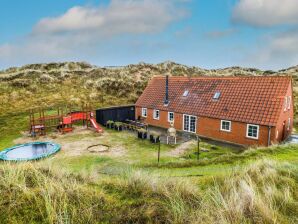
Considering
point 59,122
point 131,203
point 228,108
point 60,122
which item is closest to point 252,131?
point 228,108

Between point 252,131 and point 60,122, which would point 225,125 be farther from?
point 60,122

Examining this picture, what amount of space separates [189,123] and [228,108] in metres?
4.25

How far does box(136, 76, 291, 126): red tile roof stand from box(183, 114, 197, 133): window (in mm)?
546

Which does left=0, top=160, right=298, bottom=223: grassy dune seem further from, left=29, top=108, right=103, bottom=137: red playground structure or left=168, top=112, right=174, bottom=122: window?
left=168, top=112, right=174, bottom=122: window

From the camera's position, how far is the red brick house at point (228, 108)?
765 inches

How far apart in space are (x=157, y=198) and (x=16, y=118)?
1044 inches

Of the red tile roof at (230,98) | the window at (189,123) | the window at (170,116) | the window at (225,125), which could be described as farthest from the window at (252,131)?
the window at (170,116)

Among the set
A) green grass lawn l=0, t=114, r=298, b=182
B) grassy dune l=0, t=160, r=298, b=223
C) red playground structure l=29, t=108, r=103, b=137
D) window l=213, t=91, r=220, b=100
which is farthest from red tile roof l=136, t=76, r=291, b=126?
grassy dune l=0, t=160, r=298, b=223

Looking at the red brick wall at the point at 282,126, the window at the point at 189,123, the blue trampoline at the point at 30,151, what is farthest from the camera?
the window at the point at 189,123

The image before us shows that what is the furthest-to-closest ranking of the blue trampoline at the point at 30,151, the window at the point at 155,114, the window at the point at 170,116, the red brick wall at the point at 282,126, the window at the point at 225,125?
the window at the point at 155,114
the window at the point at 170,116
the window at the point at 225,125
the red brick wall at the point at 282,126
the blue trampoline at the point at 30,151

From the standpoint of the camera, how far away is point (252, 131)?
64.6 ft

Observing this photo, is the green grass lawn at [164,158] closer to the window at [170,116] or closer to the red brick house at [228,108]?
the red brick house at [228,108]

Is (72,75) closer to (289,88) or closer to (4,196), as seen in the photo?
(289,88)

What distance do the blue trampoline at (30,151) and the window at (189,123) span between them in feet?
39.9
